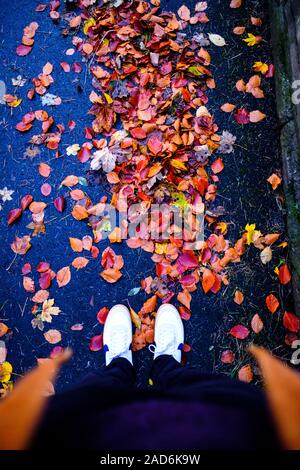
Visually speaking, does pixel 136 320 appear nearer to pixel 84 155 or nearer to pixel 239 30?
pixel 84 155

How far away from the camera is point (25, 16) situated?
2.43m

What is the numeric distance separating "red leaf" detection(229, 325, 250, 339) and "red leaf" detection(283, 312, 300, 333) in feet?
0.85

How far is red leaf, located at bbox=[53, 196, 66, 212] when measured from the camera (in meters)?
2.19

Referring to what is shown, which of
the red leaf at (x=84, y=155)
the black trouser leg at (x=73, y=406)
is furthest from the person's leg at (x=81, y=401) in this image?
the red leaf at (x=84, y=155)

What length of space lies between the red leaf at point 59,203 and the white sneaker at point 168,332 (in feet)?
3.12

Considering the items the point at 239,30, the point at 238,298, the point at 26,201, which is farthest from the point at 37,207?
the point at 239,30

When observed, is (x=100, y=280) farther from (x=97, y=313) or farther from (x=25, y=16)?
(x=25, y=16)

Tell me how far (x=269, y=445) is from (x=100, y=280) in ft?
5.01

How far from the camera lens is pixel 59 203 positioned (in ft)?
7.20

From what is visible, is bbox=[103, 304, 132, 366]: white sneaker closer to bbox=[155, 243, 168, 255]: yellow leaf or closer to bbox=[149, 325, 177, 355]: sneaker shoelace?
bbox=[149, 325, 177, 355]: sneaker shoelace

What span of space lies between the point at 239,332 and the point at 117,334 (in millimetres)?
787

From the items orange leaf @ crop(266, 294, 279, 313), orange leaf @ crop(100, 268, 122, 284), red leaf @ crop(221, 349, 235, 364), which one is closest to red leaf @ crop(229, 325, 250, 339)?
red leaf @ crop(221, 349, 235, 364)

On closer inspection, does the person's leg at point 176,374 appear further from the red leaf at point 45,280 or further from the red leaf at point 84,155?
the red leaf at point 84,155
